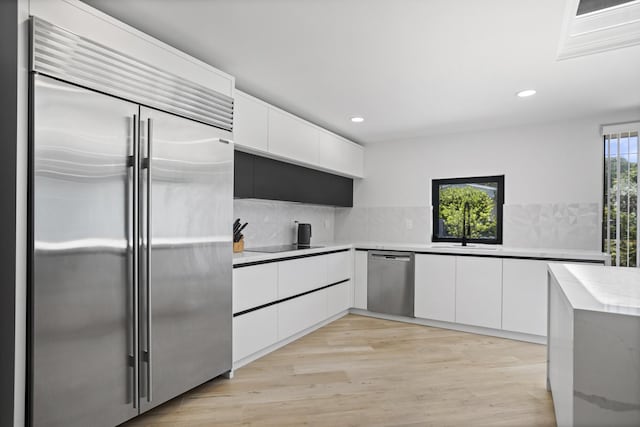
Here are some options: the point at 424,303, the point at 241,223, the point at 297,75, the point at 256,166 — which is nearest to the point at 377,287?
the point at 424,303

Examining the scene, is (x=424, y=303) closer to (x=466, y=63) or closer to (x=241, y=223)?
(x=241, y=223)

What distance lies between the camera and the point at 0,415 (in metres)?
1.52

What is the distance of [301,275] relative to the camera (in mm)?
3410

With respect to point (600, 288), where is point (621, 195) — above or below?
above

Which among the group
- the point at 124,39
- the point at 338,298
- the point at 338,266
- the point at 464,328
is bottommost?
the point at 464,328

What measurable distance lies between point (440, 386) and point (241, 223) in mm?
2149

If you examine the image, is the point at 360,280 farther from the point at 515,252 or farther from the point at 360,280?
the point at 515,252

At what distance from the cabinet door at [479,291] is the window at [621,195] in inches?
44.5

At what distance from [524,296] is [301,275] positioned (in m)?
2.07

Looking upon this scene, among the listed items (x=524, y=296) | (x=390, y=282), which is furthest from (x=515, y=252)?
(x=390, y=282)

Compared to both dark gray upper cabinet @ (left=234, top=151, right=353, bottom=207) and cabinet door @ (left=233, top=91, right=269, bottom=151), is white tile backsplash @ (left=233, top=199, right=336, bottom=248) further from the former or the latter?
cabinet door @ (left=233, top=91, right=269, bottom=151)

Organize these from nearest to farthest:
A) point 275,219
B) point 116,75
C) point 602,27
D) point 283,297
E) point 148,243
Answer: point 116,75 < point 148,243 < point 602,27 < point 283,297 < point 275,219

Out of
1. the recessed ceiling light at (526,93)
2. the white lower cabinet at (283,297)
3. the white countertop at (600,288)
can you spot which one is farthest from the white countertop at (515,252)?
the recessed ceiling light at (526,93)

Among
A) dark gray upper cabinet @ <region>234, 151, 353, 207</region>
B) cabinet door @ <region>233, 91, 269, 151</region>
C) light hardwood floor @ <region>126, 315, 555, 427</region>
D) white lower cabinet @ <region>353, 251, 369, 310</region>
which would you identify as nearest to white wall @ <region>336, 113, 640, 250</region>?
dark gray upper cabinet @ <region>234, 151, 353, 207</region>
